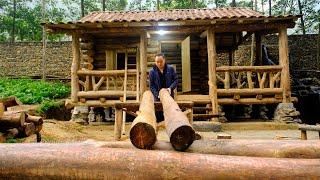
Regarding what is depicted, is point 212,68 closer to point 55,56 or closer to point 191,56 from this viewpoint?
point 191,56

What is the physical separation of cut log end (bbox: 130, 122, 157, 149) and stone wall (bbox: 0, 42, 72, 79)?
→ 22.3m

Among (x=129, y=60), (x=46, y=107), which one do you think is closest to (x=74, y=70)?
(x=129, y=60)

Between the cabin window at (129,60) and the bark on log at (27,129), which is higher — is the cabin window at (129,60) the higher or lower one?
the higher one

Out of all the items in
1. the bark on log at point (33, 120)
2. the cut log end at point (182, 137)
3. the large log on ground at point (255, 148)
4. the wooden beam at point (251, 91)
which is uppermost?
the wooden beam at point (251, 91)

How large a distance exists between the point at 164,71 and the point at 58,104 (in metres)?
10.1

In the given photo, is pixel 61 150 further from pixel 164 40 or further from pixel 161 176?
pixel 164 40

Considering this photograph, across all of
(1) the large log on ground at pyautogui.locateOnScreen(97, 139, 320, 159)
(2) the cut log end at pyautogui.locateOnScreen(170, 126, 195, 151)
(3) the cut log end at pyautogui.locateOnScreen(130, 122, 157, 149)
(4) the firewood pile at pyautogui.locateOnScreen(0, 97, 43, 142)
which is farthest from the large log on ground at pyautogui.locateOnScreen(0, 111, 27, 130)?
(2) the cut log end at pyautogui.locateOnScreen(170, 126, 195, 151)

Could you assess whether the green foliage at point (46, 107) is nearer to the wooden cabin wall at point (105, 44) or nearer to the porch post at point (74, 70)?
the wooden cabin wall at point (105, 44)

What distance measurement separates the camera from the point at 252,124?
414 inches

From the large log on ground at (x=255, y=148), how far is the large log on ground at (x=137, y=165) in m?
0.22

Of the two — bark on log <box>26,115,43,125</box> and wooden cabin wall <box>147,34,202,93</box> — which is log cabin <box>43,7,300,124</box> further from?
bark on log <box>26,115,43,125</box>

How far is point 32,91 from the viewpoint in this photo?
18531 mm

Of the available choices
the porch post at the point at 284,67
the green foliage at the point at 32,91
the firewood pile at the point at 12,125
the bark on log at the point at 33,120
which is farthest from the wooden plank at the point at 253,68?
the green foliage at the point at 32,91

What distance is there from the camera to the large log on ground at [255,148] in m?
2.68
